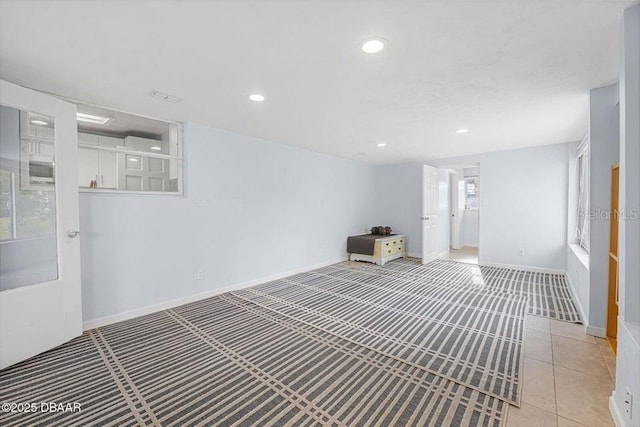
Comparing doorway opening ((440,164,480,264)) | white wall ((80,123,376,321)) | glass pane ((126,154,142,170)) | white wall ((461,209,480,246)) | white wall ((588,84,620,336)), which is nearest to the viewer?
white wall ((588,84,620,336))

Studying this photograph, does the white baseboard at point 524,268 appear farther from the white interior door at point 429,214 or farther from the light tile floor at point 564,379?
the light tile floor at point 564,379

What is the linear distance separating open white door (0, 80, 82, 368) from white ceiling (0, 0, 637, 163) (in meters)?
0.30

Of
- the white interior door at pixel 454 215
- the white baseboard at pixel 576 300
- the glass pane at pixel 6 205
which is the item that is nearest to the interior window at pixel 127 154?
the glass pane at pixel 6 205

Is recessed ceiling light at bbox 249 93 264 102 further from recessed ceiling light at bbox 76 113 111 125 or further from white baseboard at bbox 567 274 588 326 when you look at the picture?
white baseboard at bbox 567 274 588 326

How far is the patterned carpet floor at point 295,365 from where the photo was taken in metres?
1.63

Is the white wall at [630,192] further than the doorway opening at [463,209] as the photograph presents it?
No

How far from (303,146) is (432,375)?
3803mm

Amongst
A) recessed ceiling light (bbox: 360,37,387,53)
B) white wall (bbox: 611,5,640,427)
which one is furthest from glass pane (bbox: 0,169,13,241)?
white wall (bbox: 611,5,640,427)

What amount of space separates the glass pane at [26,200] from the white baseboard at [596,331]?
484 cm

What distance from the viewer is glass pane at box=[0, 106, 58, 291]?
7.15 feet

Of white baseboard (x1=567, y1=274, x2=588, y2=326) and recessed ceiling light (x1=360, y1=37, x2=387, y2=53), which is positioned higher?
recessed ceiling light (x1=360, y1=37, x2=387, y2=53)

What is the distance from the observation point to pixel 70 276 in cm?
244

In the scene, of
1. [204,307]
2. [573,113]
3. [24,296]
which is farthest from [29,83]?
[573,113]

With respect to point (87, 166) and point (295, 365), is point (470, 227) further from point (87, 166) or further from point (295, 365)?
point (87, 166)
